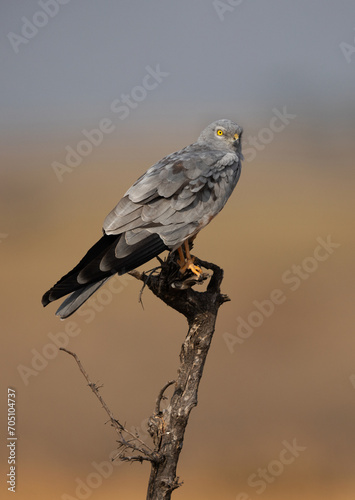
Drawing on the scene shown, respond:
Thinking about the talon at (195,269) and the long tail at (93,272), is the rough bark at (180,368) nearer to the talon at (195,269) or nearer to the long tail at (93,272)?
the talon at (195,269)

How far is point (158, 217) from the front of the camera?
4918 mm

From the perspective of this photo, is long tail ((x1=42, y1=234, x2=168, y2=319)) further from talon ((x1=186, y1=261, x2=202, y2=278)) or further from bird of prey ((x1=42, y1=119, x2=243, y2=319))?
talon ((x1=186, y1=261, x2=202, y2=278))

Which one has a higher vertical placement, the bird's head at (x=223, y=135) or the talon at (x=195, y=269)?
the bird's head at (x=223, y=135)

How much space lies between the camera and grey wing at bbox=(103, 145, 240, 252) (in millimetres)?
4840

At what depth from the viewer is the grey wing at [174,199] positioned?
4.84 meters

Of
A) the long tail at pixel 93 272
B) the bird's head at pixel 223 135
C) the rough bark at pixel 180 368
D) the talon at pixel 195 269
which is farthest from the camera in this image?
the bird's head at pixel 223 135

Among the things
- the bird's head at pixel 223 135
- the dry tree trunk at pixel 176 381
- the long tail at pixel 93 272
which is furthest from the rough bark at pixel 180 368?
the bird's head at pixel 223 135

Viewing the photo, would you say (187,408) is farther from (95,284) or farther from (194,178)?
(194,178)

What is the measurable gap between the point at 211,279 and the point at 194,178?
0.88 meters

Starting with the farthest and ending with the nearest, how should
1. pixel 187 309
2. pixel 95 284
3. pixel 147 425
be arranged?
1. pixel 187 309
2. pixel 147 425
3. pixel 95 284

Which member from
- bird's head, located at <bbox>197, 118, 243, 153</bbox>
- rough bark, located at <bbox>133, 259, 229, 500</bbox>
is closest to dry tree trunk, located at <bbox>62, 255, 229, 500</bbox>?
rough bark, located at <bbox>133, 259, 229, 500</bbox>

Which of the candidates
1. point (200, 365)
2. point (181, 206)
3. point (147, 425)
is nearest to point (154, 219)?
point (181, 206)

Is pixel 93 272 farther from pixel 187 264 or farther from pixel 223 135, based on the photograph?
pixel 223 135

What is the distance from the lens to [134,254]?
15.1ft
